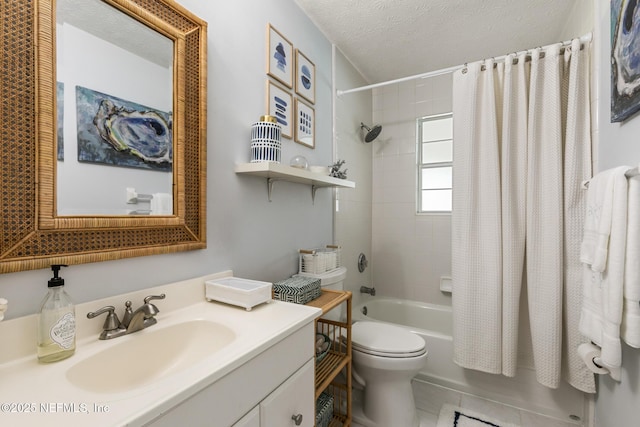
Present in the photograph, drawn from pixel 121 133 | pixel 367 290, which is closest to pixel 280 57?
pixel 121 133

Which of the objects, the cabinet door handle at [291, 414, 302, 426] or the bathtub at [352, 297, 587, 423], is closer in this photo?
the cabinet door handle at [291, 414, 302, 426]

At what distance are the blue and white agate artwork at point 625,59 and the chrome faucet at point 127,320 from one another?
5.53 ft

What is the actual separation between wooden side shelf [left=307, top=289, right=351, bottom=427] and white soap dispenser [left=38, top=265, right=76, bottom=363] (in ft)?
2.66

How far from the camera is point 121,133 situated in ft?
3.03

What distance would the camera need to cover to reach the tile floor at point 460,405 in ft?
5.28

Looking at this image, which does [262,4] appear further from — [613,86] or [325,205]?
[613,86]

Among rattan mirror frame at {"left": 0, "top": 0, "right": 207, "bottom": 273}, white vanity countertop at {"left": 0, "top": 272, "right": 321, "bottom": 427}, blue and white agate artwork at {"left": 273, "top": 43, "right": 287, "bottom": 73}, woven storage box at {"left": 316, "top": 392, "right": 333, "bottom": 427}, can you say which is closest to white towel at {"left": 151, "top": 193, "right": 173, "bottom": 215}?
rattan mirror frame at {"left": 0, "top": 0, "right": 207, "bottom": 273}

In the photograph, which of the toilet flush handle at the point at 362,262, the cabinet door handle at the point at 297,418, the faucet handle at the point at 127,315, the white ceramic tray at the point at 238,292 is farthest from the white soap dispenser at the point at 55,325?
the toilet flush handle at the point at 362,262

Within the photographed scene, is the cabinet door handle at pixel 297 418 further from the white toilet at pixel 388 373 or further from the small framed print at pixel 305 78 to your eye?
the small framed print at pixel 305 78

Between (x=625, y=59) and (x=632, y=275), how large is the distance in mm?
730

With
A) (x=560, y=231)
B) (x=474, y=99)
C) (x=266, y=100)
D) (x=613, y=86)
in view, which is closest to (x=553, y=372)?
(x=560, y=231)

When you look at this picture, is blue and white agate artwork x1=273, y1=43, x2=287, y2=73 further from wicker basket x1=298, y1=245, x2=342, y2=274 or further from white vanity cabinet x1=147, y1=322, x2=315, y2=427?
white vanity cabinet x1=147, y1=322, x2=315, y2=427

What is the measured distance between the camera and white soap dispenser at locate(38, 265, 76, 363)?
698 millimetres

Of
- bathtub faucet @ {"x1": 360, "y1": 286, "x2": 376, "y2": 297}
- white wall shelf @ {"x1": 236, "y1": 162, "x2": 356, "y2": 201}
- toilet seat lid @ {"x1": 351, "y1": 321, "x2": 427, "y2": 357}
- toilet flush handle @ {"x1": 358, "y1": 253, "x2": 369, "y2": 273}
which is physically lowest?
toilet seat lid @ {"x1": 351, "y1": 321, "x2": 427, "y2": 357}
